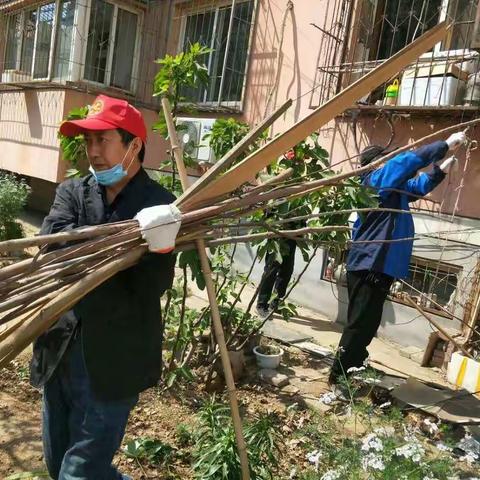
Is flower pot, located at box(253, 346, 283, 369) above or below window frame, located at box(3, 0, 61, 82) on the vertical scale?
below

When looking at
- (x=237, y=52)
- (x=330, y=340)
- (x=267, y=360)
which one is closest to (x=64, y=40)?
(x=237, y=52)

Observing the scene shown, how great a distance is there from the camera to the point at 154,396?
11.1ft

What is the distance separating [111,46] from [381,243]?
263 inches

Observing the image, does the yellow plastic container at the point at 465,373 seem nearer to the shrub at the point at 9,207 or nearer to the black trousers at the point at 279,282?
the black trousers at the point at 279,282

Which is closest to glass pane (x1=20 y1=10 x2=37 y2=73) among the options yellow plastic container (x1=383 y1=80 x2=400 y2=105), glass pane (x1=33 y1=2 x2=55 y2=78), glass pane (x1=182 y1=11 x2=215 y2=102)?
glass pane (x1=33 y1=2 x2=55 y2=78)

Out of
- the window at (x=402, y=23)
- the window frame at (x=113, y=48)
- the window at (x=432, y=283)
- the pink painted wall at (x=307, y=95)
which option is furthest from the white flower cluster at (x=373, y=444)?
the window frame at (x=113, y=48)

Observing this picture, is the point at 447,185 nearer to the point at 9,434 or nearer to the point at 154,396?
the point at 154,396

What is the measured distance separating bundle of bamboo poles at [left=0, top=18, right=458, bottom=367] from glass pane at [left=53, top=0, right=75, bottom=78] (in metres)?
7.18

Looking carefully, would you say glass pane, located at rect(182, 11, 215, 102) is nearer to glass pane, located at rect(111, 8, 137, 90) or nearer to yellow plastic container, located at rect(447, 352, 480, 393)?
glass pane, located at rect(111, 8, 137, 90)

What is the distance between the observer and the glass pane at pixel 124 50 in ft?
27.8

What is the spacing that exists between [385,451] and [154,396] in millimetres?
1878

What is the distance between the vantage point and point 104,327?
1.80m

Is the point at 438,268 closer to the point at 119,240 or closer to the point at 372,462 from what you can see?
the point at 372,462

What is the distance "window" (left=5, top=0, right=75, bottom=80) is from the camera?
8.15 m
